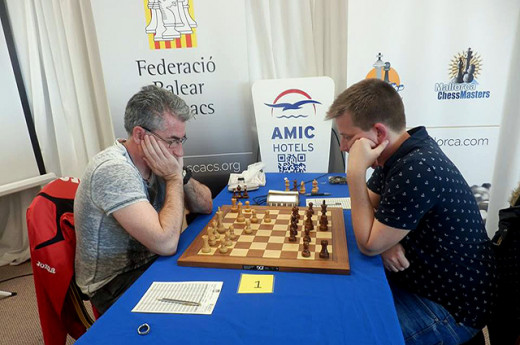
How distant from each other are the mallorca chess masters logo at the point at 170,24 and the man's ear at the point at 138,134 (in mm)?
1473

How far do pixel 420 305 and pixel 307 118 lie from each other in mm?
1690

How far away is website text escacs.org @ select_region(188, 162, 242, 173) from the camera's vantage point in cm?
286

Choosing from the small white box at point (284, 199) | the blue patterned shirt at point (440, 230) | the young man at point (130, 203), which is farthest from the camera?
the small white box at point (284, 199)

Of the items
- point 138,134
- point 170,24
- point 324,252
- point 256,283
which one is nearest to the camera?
point 256,283

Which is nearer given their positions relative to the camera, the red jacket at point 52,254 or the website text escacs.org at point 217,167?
the red jacket at point 52,254

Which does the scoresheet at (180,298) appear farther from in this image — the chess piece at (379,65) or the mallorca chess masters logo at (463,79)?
the mallorca chess masters logo at (463,79)

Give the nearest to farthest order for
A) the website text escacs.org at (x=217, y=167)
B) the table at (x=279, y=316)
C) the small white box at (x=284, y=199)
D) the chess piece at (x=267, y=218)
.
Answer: the table at (x=279, y=316) → the chess piece at (x=267, y=218) → the small white box at (x=284, y=199) → the website text escacs.org at (x=217, y=167)

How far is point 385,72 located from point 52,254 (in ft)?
8.03

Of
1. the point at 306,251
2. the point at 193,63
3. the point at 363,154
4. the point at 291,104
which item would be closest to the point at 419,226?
the point at 363,154

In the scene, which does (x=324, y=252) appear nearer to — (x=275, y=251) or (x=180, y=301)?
(x=275, y=251)

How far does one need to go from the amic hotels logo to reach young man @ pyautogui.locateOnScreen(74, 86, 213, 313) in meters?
1.70

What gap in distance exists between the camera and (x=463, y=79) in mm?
2479

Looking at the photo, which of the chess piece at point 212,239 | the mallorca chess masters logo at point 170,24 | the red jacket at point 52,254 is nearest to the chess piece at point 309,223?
the chess piece at point 212,239

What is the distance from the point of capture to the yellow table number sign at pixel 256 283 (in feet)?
3.41
